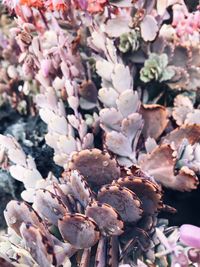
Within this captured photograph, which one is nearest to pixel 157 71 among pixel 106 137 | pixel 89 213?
pixel 106 137

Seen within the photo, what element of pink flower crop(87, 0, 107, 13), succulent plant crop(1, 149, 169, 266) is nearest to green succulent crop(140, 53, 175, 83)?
pink flower crop(87, 0, 107, 13)

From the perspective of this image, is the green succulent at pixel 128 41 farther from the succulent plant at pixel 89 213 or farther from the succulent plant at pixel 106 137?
the succulent plant at pixel 89 213

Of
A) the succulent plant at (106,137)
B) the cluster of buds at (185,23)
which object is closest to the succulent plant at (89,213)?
the succulent plant at (106,137)

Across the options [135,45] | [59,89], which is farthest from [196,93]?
[59,89]

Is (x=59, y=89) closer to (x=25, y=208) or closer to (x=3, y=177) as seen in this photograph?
(x=3, y=177)

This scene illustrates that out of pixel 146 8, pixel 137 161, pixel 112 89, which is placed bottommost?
pixel 137 161

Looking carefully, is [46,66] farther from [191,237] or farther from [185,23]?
[191,237]
